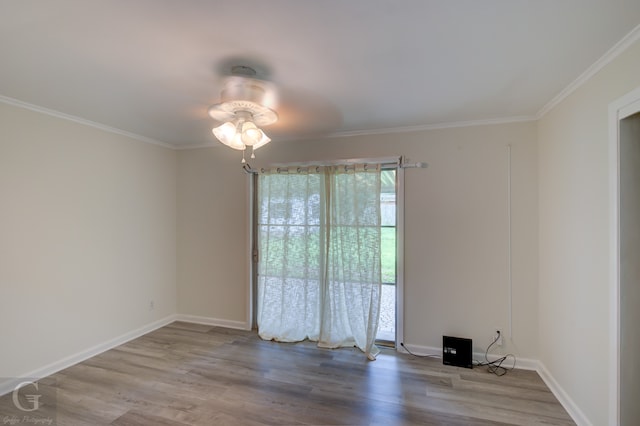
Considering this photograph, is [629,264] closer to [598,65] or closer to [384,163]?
[598,65]

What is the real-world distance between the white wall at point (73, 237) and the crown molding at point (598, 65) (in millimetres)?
4154

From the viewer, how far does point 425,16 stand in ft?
4.25

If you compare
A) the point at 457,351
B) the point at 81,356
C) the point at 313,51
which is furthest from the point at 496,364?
the point at 81,356

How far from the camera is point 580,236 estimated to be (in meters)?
1.97

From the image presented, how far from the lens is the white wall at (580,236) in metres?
1.71

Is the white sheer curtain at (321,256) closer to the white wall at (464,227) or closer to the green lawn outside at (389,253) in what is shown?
the green lawn outside at (389,253)

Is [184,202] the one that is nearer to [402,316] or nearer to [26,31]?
[26,31]

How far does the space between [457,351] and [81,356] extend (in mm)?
3698

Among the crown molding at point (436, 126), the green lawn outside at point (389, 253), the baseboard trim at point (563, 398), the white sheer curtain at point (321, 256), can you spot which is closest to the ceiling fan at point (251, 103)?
the crown molding at point (436, 126)

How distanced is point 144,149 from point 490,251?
13.3ft

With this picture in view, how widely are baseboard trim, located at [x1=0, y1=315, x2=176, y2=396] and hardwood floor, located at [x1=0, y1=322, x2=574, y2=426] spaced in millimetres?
74

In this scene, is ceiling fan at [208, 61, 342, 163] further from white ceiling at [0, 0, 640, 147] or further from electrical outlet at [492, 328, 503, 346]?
electrical outlet at [492, 328, 503, 346]

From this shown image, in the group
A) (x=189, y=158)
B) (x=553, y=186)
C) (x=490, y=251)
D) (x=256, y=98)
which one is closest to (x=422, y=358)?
(x=490, y=251)

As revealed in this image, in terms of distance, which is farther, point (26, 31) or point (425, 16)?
point (26, 31)
